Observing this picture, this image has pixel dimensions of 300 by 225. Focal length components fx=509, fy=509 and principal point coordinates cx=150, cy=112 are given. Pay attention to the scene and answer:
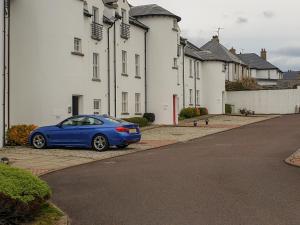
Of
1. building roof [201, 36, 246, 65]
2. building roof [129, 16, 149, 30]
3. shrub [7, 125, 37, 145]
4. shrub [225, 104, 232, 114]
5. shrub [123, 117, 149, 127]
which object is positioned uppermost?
building roof [201, 36, 246, 65]

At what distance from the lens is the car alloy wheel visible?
20.4 m

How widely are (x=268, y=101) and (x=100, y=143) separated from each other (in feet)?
135

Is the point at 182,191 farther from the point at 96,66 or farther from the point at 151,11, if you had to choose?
the point at 151,11

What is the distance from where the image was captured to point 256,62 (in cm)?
9069

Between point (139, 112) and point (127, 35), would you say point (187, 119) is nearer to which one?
point (139, 112)

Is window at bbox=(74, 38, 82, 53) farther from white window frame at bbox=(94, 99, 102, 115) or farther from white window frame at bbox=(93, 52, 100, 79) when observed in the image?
white window frame at bbox=(94, 99, 102, 115)

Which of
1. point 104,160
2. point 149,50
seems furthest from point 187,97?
point 104,160

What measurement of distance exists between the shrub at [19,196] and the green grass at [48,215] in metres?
0.11

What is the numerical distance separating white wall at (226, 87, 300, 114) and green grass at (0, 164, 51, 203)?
5170 centimetres

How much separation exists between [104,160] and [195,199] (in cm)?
762

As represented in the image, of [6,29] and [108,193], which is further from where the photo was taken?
[6,29]

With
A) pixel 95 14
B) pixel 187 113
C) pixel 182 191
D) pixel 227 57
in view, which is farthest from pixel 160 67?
pixel 227 57

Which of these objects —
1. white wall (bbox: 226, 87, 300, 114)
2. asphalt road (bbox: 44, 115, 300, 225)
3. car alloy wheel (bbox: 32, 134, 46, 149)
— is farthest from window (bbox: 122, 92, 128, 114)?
white wall (bbox: 226, 87, 300, 114)

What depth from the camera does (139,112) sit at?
36000 millimetres
